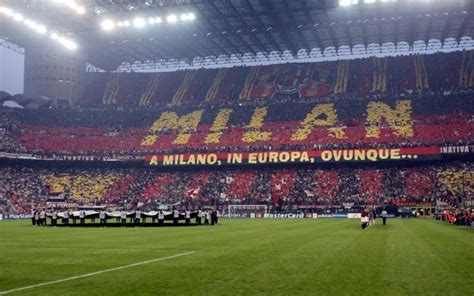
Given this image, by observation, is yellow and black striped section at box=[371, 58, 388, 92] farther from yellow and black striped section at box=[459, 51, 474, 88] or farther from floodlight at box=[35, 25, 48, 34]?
floodlight at box=[35, 25, 48, 34]

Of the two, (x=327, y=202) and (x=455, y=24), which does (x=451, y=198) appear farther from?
(x=455, y=24)

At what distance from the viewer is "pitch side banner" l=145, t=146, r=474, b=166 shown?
60031 millimetres

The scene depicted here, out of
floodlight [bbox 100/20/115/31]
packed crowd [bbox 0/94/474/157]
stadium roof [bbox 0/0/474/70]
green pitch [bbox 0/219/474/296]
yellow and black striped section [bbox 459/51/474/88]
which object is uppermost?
stadium roof [bbox 0/0/474/70]

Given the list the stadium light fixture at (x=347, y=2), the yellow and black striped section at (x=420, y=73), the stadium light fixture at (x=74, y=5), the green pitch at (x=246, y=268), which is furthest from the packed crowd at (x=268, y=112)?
the green pitch at (x=246, y=268)

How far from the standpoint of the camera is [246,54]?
82.1 meters

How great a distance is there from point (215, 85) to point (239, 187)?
25.8 m

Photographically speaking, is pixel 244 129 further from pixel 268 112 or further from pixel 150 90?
pixel 150 90

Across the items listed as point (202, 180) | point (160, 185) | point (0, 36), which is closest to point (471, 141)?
point (202, 180)

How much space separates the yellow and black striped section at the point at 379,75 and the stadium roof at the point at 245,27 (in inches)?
130

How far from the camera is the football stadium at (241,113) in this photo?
191ft

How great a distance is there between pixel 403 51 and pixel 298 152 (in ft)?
85.9

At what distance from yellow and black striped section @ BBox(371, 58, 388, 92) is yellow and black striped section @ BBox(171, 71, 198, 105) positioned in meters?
30.4

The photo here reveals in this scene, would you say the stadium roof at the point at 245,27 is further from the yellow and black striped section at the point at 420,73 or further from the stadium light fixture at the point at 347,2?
the yellow and black striped section at the point at 420,73

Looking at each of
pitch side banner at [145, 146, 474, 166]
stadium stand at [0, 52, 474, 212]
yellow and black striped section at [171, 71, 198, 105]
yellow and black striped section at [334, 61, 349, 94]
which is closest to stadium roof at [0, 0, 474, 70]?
yellow and black striped section at [334, 61, 349, 94]
